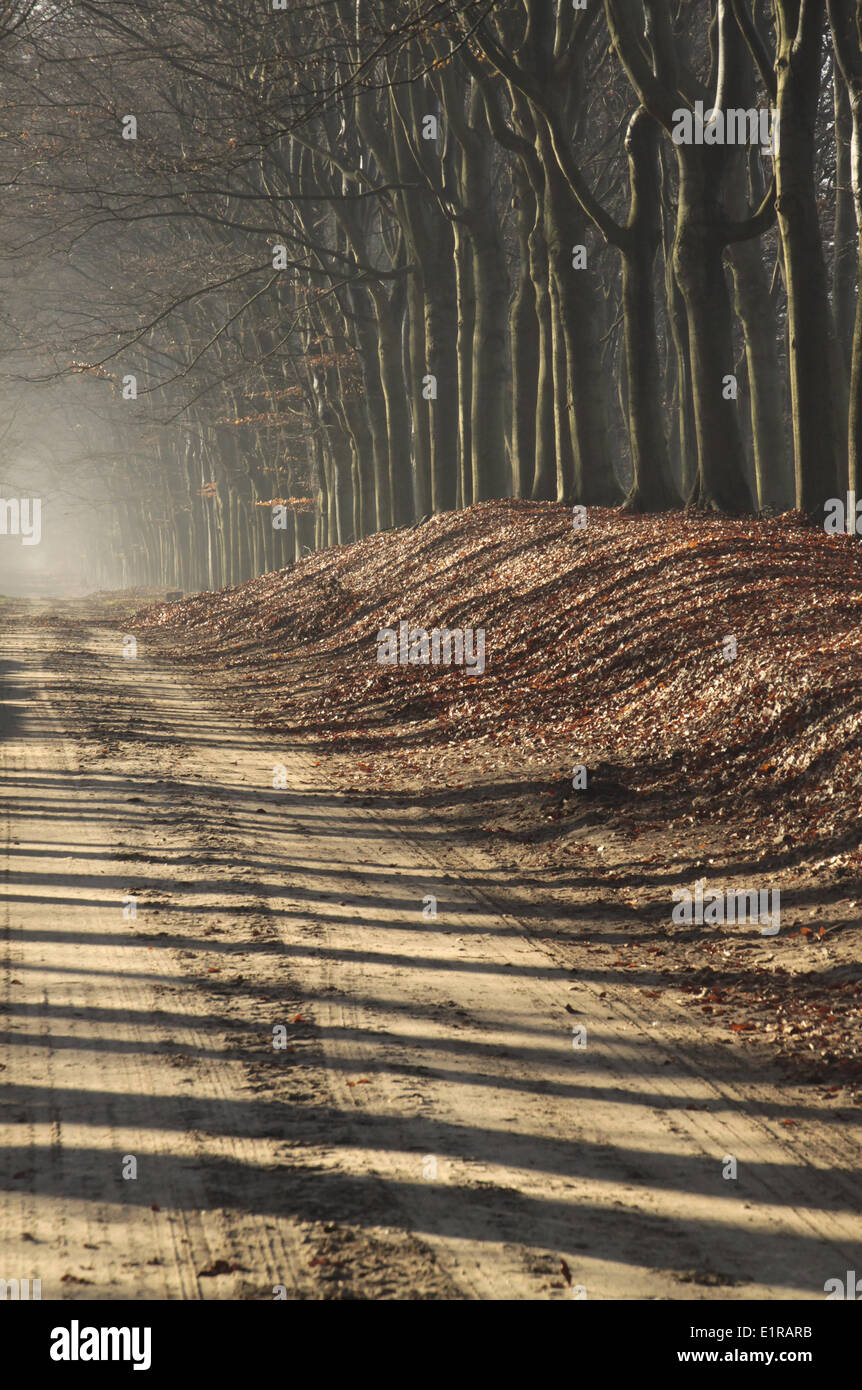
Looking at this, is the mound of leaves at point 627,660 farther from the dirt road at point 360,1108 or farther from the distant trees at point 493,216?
the dirt road at point 360,1108

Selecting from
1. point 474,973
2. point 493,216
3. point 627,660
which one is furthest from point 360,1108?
point 493,216

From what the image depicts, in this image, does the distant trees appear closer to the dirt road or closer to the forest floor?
the forest floor

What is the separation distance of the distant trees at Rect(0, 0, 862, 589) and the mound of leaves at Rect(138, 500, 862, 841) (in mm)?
1503

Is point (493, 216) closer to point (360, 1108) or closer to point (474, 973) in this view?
point (474, 973)

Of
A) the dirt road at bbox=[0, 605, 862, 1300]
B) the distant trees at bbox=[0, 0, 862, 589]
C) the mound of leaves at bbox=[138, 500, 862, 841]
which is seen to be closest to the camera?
the dirt road at bbox=[0, 605, 862, 1300]

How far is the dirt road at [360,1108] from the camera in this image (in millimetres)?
3627

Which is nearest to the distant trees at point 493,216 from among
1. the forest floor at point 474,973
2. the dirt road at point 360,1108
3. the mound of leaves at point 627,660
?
the mound of leaves at point 627,660

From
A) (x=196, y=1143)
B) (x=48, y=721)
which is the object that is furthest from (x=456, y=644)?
(x=196, y=1143)

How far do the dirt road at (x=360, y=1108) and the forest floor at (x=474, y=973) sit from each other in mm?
16

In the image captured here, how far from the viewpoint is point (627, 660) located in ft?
38.0

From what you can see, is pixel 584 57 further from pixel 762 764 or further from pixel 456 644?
pixel 762 764

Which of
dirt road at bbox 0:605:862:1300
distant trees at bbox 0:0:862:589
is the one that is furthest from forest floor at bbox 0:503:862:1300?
distant trees at bbox 0:0:862:589

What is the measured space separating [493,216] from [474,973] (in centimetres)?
1736

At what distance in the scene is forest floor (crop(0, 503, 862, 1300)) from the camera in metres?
3.77
